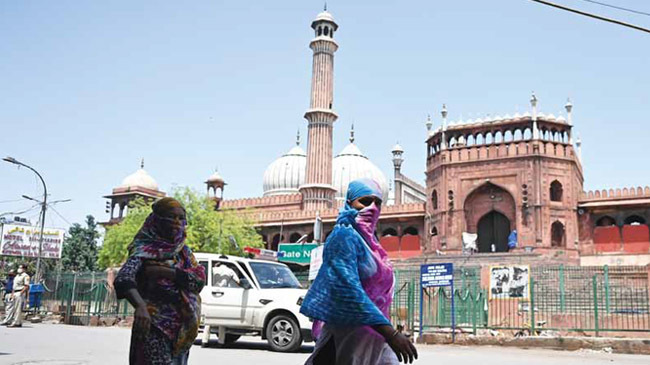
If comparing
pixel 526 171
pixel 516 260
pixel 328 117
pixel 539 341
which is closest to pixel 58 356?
pixel 539 341

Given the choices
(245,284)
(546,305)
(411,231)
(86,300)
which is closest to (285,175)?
(411,231)

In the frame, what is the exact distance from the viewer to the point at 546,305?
13.4 metres

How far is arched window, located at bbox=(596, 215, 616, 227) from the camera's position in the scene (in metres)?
32.0

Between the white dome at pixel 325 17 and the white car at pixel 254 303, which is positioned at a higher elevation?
the white dome at pixel 325 17

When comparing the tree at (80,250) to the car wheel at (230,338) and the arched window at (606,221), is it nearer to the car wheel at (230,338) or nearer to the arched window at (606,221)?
the arched window at (606,221)

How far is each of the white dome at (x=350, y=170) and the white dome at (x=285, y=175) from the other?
103 inches

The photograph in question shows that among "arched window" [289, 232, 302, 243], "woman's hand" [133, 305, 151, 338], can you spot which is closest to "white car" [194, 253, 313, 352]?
"woman's hand" [133, 305, 151, 338]

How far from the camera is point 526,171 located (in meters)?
31.1

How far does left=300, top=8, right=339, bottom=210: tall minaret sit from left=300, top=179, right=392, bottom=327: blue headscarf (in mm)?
36598

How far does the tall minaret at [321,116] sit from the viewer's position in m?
39.6

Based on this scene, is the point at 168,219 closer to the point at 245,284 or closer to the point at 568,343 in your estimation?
the point at 245,284

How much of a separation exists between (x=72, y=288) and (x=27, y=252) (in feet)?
55.2

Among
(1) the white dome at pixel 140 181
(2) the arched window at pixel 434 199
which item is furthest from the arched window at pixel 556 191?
(1) the white dome at pixel 140 181

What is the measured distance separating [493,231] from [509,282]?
1737 centimetres
